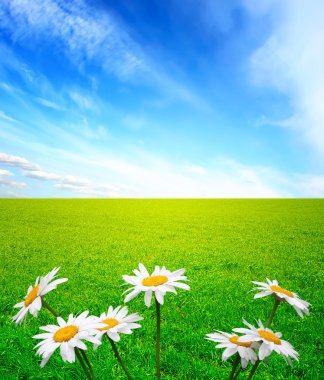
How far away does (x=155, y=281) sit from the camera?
5.36 feet

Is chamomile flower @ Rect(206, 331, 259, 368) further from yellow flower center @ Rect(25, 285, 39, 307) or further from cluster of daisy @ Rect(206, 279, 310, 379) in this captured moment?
yellow flower center @ Rect(25, 285, 39, 307)

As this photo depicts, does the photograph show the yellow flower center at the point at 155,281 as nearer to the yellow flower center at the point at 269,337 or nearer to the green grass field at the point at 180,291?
the yellow flower center at the point at 269,337

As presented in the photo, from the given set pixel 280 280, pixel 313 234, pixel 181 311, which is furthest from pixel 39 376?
pixel 313 234

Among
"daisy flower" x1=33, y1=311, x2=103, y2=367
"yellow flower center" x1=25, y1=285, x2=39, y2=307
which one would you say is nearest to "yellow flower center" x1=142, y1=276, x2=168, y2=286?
"daisy flower" x1=33, y1=311, x2=103, y2=367

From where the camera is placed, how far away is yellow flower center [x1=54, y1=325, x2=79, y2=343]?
1452mm

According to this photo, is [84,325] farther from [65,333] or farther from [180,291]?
[180,291]

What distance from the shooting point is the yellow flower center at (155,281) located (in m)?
1.62

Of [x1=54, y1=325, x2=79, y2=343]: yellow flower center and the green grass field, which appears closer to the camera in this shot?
[x1=54, y1=325, x2=79, y2=343]: yellow flower center

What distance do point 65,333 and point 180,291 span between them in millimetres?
5418

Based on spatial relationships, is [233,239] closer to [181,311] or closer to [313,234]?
[313,234]

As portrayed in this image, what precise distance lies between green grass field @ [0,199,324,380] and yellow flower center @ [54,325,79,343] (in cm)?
230

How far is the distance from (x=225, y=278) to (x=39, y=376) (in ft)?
17.2

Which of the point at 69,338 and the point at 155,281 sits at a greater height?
the point at 155,281

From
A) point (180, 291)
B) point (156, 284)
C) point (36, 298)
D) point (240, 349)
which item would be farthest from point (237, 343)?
point (180, 291)
